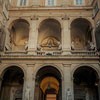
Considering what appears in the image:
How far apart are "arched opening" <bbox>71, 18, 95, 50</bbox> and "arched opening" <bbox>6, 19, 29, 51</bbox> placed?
18.7 ft

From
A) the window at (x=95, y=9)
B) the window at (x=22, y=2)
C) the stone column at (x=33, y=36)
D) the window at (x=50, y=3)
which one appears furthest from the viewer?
the window at (x=22, y=2)

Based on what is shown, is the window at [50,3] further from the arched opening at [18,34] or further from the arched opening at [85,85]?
the arched opening at [85,85]

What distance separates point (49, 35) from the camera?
2491cm

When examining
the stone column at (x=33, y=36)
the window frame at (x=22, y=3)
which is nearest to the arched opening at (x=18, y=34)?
the stone column at (x=33, y=36)

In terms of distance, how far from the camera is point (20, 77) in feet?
70.4

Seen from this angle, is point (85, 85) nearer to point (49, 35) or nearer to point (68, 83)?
point (68, 83)

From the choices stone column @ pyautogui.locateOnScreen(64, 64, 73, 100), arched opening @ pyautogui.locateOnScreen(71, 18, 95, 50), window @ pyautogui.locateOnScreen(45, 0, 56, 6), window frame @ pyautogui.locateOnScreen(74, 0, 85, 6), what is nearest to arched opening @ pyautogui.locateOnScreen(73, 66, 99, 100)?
stone column @ pyautogui.locateOnScreen(64, 64, 73, 100)

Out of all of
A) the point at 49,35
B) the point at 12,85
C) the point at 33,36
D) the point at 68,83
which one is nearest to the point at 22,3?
the point at 49,35

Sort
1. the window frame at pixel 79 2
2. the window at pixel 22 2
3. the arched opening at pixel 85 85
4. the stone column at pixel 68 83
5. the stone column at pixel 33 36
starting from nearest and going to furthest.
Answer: the stone column at pixel 68 83
the stone column at pixel 33 36
the arched opening at pixel 85 85
the window frame at pixel 79 2
the window at pixel 22 2

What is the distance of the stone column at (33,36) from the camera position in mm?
20073

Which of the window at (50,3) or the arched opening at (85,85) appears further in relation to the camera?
the window at (50,3)

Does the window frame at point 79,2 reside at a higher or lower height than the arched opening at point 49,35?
higher

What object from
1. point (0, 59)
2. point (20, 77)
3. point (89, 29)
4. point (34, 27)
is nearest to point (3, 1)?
point (34, 27)

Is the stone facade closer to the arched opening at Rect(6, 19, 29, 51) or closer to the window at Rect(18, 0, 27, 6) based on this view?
the arched opening at Rect(6, 19, 29, 51)
